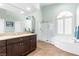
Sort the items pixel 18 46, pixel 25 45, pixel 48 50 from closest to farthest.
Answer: pixel 48 50 < pixel 18 46 < pixel 25 45

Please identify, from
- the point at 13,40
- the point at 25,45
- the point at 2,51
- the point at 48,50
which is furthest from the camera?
the point at 25,45

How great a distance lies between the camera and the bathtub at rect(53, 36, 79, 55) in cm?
269

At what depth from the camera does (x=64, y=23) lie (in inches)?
107

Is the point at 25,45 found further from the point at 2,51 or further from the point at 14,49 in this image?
the point at 2,51

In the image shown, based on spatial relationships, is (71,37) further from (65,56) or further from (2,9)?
(2,9)

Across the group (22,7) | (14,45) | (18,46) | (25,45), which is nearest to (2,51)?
(14,45)

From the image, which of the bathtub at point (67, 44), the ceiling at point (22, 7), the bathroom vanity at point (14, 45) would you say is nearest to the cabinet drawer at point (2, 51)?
the bathroom vanity at point (14, 45)

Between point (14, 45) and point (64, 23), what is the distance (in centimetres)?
136

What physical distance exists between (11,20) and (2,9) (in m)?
0.32

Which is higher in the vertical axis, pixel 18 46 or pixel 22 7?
pixel 22 7

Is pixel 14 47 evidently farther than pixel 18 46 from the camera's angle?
No

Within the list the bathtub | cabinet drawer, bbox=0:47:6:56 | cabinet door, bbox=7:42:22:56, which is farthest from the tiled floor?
cabinet drawer, bbox=0:47:6:56

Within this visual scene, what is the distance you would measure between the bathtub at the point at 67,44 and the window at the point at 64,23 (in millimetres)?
142

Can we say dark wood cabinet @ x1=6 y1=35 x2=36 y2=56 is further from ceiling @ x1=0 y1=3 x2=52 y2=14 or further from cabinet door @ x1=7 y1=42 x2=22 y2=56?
ceiling @ x1=0 y1=3 x2=52 y2=14
